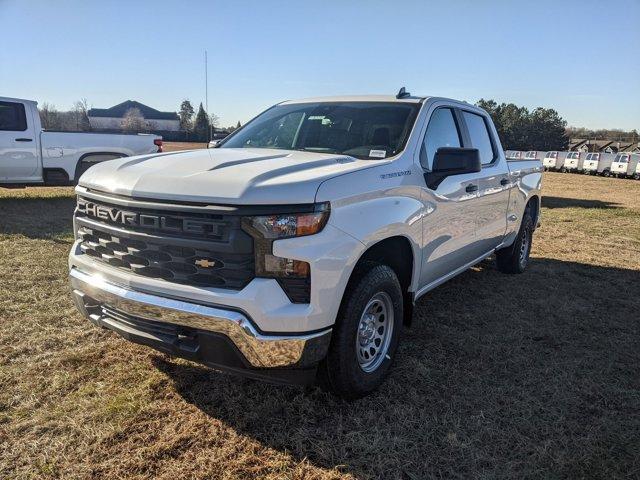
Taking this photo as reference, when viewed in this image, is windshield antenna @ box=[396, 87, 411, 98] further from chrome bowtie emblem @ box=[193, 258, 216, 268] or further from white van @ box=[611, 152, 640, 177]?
white van @ box=[611, 152, 640, 177]

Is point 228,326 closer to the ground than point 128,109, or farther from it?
closer to the ground

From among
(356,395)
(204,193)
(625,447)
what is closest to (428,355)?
(356,395)

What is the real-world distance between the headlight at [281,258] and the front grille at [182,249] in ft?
0.15

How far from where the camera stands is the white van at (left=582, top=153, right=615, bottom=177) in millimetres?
31513

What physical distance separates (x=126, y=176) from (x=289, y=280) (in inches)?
47.0

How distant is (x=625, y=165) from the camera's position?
29.6 m

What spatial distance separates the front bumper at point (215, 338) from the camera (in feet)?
8.05

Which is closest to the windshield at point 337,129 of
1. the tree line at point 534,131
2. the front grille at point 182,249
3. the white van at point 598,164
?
the front grille at point 182,249

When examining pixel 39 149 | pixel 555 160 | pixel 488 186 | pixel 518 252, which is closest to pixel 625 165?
pixel 555 160

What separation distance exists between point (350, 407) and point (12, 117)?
32.5 feet

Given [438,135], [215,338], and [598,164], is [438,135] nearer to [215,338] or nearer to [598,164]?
[215,338]

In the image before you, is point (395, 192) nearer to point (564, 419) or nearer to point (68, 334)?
point (564, 419)

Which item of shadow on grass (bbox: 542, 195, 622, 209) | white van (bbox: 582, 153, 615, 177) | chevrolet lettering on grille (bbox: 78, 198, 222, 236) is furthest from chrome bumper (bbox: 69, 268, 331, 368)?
white van (bbox: 582, 153, 615, 177)

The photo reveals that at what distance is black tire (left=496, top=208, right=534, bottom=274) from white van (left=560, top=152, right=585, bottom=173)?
31469 mm
